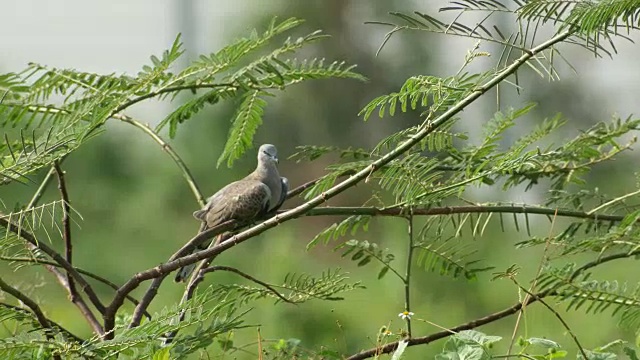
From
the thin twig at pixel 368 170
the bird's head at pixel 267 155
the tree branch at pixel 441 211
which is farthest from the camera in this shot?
the bird's head at pixel 267 155

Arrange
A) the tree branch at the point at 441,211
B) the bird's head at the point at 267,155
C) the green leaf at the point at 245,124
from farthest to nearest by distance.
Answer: the bird's head at the point at 267,155, the green leaf at the point at 245,124, the tree branch at the point at 441,211

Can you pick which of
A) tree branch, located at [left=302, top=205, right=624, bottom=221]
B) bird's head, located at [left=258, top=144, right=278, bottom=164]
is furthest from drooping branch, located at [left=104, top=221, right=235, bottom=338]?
bird's head, located at [left=258, top=144, right=278, bottom=164]

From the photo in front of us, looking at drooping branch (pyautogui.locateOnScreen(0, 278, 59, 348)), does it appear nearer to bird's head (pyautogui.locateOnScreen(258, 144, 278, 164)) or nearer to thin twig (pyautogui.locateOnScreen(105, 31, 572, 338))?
thin twig (pyautogui.locateOnScreen(105, 31, 572, 338))

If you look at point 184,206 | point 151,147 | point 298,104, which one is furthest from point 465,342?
point 298,104

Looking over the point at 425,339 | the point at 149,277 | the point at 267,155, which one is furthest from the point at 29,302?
the point at 267,155

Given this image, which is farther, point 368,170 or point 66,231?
point 66,231

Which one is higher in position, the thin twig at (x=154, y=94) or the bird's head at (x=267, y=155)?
the thin twig at (x=154, y=94)

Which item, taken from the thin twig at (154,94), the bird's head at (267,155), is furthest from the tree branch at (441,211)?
the bird's head at (267,155)

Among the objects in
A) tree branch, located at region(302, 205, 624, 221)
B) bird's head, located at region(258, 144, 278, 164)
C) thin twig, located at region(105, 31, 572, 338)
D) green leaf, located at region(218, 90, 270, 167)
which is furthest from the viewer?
bird's head, located at region(258, 144, 278, 164)

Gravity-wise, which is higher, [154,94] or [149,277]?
[154,94]

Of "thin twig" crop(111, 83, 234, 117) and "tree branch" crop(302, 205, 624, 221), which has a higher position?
"thin twig" crop(111, 83, 234, 117)

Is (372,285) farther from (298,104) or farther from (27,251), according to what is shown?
(27,251)

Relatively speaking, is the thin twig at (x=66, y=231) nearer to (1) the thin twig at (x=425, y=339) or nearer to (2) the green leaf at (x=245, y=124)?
(2) the green leaf at (x=245, y=124)

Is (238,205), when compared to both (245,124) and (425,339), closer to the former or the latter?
(245,124)
